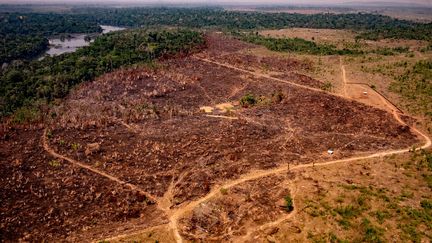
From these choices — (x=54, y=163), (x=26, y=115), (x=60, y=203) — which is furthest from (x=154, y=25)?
(x=60, y=203)

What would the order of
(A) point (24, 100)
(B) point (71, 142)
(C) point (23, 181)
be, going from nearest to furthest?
(C) point (23, 181)
(B) point (71, 142)
(A) point (24, 100)

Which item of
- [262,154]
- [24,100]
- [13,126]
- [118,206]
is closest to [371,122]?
[262,154]

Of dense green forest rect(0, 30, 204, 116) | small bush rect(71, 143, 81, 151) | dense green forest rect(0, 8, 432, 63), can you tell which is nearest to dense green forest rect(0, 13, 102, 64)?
dense green forest rect(0, 8, 432, 63)

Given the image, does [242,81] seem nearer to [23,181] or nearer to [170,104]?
[170,104]

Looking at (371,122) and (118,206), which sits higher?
(371,122)

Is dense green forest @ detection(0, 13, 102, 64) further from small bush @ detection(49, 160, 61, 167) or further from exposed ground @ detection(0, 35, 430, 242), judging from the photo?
small bush @ detection(49, 160, 61, 167)

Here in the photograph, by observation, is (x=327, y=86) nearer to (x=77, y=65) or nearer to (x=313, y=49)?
(x=313, y=49)

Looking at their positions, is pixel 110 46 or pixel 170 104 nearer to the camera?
pixel 170 104
